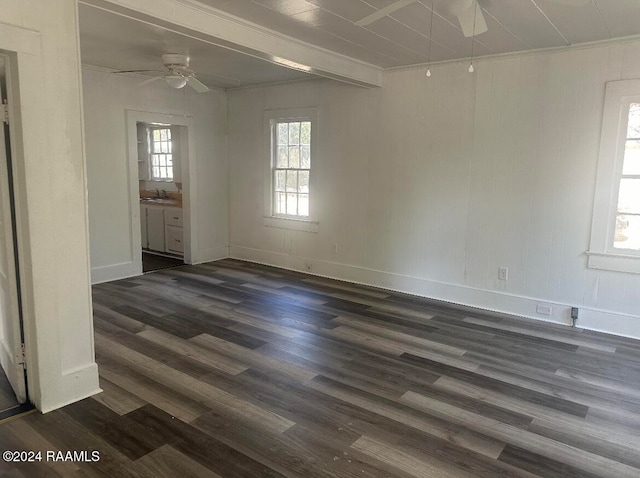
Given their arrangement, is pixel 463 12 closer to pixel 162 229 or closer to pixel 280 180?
pixel 280 180

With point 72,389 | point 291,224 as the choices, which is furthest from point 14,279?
point 291,224

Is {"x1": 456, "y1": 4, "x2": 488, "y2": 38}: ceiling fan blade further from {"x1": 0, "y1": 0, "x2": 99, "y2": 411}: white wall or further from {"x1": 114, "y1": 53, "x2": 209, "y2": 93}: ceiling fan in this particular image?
{"x1": 114, "y1": 53, "x2": 209, "y2": 93}: ceiling fan

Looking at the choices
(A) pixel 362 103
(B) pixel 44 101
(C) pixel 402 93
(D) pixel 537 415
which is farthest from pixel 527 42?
(B) pixel 44 101

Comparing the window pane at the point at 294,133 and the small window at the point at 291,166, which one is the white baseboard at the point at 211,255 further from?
the window pane at the point at 294,133

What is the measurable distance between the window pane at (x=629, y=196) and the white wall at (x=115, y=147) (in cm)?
534

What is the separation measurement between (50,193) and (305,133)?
13.7 ft

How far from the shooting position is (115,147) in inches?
230

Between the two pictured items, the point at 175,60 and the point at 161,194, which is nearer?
the point at 175,60

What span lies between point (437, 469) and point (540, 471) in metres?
0.53

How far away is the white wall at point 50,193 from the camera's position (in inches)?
99.0

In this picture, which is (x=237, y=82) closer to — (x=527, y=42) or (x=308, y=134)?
(x=308, y=134)

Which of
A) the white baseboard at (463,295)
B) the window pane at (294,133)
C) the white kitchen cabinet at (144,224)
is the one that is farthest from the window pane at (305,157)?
the white kitchen cabinet at (144,224)

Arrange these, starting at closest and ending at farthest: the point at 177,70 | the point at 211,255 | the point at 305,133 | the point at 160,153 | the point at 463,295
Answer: the point at 177,70 → the point at 463,295 → the point at 305,133 → the point at 211,255 → the point at 160,153

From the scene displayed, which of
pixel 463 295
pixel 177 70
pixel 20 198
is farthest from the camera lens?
pixel 463 295
